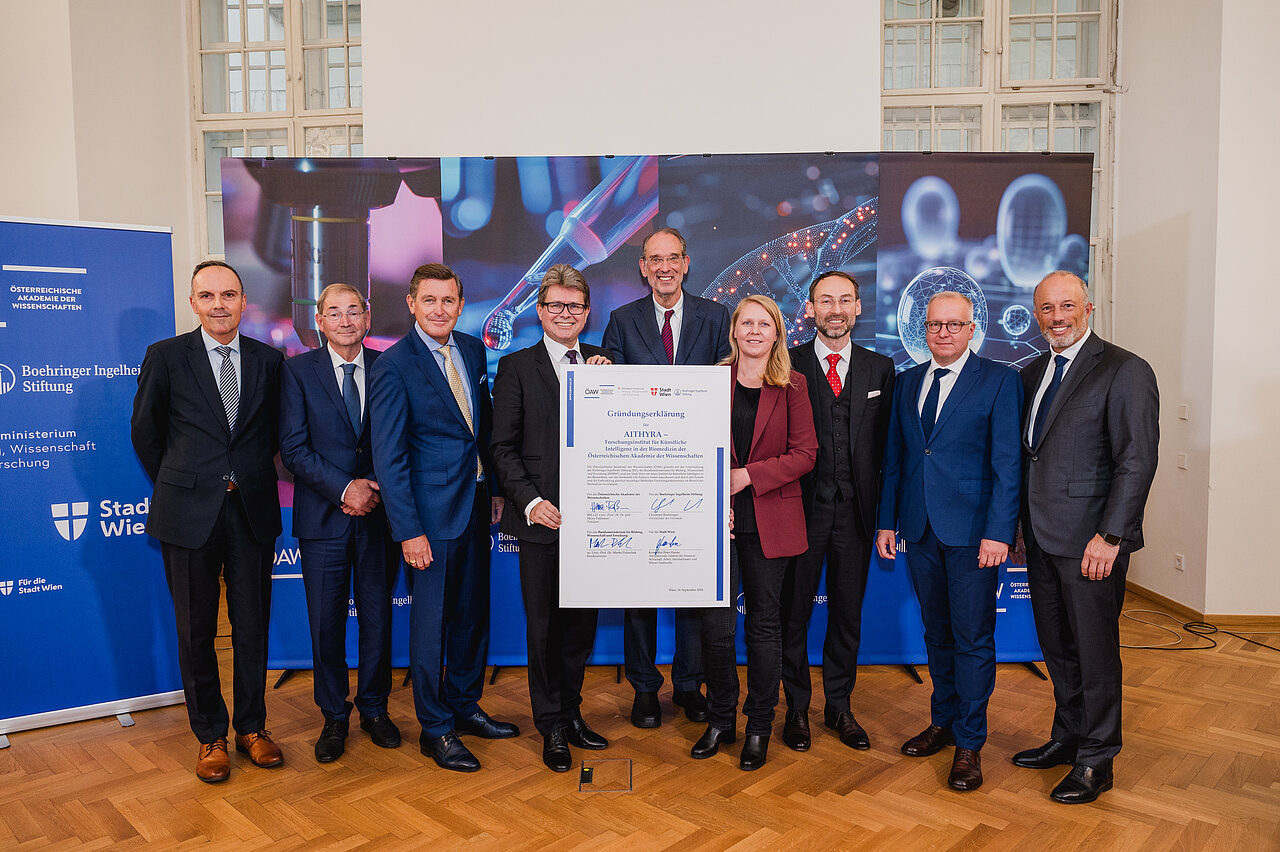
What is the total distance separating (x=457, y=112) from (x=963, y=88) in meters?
3.94

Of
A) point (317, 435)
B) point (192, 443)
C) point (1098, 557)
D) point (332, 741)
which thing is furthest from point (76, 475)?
point (1098, 557)

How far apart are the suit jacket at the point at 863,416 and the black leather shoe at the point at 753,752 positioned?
90 centimetres

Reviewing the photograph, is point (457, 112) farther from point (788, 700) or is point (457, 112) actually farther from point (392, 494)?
point (788, 700)

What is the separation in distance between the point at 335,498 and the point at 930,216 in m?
3.24

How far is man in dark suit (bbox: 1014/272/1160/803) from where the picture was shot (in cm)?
277

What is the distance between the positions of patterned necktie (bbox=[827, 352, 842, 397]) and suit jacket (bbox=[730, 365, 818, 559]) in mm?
346

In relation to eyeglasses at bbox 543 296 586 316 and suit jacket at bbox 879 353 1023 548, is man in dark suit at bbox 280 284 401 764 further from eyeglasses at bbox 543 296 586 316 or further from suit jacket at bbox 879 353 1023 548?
suit jacket at bbox 879 353 1023 548

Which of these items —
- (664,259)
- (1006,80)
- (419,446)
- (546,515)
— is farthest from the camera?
(1006,80)

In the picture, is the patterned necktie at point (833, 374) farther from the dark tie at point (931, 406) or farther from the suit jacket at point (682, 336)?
the suit jacket at point (682, 336)

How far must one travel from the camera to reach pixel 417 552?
306 centimetres

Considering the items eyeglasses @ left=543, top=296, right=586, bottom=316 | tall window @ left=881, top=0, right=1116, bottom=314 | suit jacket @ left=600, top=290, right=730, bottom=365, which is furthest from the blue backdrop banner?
tall window @ left=881, top=0, right=1116, bottom=314

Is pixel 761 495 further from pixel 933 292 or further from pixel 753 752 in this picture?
pixel 933 292

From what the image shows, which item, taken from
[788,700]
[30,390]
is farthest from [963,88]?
[30,390]

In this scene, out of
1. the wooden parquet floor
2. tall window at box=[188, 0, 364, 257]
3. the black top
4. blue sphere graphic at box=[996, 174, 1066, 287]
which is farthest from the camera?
tall window at box=[188, 0, 364, 257]
